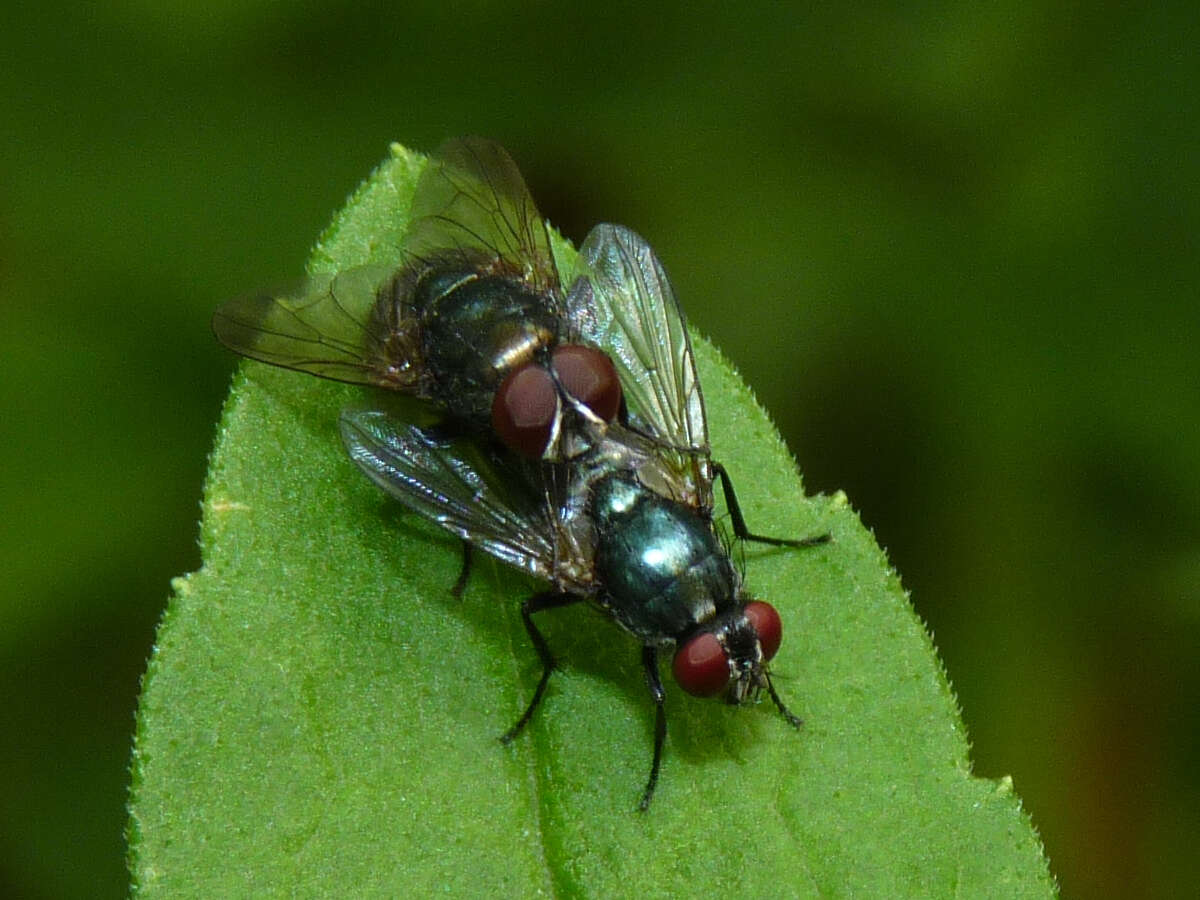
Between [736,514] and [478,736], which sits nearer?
[478,736]

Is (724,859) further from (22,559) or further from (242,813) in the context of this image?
(22,559)

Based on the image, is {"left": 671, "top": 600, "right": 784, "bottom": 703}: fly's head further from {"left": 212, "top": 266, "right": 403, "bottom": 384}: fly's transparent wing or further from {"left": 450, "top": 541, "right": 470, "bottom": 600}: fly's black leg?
{"left": 212, "top": 266, "right": 403, "bottom": 384}: fly's transparent wing

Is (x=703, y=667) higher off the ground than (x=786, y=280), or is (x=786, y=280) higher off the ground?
(x=786, y=280)

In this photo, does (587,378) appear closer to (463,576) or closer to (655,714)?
(463,576)

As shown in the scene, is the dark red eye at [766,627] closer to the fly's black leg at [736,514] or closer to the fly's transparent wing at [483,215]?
the fly's black leg at [736,514]

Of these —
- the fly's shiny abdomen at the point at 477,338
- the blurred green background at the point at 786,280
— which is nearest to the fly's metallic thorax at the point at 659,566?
the fly's shiny abdomen at the point at 477,338

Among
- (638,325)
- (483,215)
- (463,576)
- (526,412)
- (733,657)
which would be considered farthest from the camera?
(483,215)

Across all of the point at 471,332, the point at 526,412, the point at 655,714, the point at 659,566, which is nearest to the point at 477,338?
the point at 471,332
